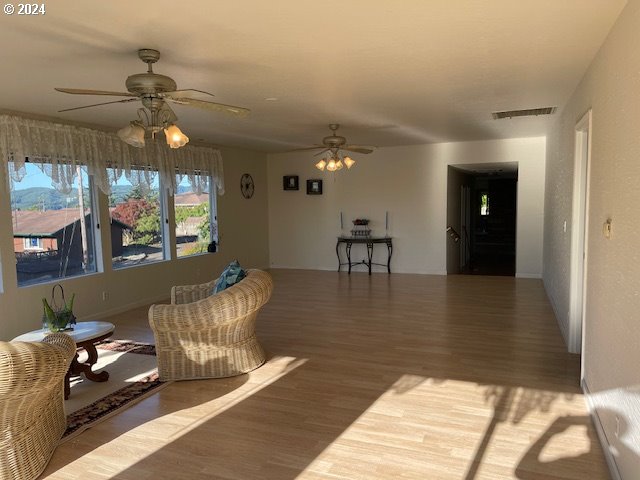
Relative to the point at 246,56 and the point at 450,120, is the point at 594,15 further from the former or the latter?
the point at 450,120

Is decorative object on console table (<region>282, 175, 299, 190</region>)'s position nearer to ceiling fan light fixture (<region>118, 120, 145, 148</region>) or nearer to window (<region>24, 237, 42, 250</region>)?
window (<region>24, 237, 42, 250</region>)

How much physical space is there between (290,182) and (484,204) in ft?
21.8

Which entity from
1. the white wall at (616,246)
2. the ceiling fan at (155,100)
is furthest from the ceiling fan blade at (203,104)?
the white wall at (616,246)

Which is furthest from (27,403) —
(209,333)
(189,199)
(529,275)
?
(529,275)

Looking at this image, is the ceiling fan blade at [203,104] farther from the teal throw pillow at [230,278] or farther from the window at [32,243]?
the window at [32,243]

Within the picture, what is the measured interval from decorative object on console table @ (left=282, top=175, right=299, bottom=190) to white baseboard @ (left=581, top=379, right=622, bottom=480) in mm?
6808

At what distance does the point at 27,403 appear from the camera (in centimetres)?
224

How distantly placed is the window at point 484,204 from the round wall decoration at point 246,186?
289 inches

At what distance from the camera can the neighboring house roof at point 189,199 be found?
279 inches

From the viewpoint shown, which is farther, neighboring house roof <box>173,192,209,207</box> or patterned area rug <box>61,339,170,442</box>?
neighboring house roof <box>173,192,209,207</box>

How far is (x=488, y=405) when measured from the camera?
10.2ft

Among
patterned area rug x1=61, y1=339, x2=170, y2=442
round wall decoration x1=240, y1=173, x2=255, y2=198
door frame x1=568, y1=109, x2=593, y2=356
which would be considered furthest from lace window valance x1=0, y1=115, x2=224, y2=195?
door frame x1=568, y1=109, x2=593, y2=356

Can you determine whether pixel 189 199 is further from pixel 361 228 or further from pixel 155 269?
pixel 361 228

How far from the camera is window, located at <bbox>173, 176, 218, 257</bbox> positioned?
7125 mm
